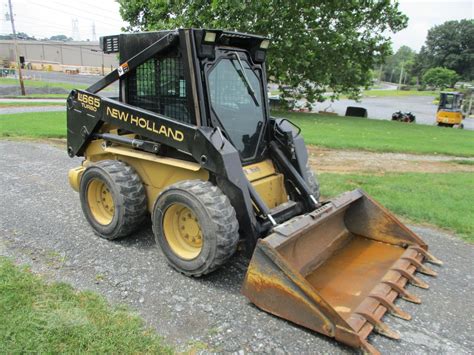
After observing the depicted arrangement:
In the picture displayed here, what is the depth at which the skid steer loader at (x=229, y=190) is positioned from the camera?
345 centimetres

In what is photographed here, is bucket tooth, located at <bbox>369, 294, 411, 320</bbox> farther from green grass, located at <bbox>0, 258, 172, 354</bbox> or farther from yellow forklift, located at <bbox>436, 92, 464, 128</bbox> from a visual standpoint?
yellow forklift, located at <bbox>436, 92, 464, 128</bbox>

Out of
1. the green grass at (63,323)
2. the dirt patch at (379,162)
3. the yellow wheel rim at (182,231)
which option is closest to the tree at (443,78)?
the dirt patch at (379,162)

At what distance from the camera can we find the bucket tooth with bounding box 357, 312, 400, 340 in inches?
127

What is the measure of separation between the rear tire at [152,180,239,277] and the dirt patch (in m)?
5.44

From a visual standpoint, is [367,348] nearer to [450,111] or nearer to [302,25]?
[302,25]

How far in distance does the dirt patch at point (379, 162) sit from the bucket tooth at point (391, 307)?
567 centimetres

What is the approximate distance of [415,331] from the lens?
133 inches

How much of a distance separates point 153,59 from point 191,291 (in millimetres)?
2456

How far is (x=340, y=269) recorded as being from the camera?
413 cm

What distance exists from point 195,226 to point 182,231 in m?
0.20

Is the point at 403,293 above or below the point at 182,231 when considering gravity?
below

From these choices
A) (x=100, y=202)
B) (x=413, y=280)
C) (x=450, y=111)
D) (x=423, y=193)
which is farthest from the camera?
(x=450, y=111)

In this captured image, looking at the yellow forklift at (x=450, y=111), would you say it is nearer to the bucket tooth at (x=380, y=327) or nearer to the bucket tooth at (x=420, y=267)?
the bucket tooth at (x=420, y=267)

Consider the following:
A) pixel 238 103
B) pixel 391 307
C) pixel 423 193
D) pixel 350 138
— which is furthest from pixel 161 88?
pixel 350 138
